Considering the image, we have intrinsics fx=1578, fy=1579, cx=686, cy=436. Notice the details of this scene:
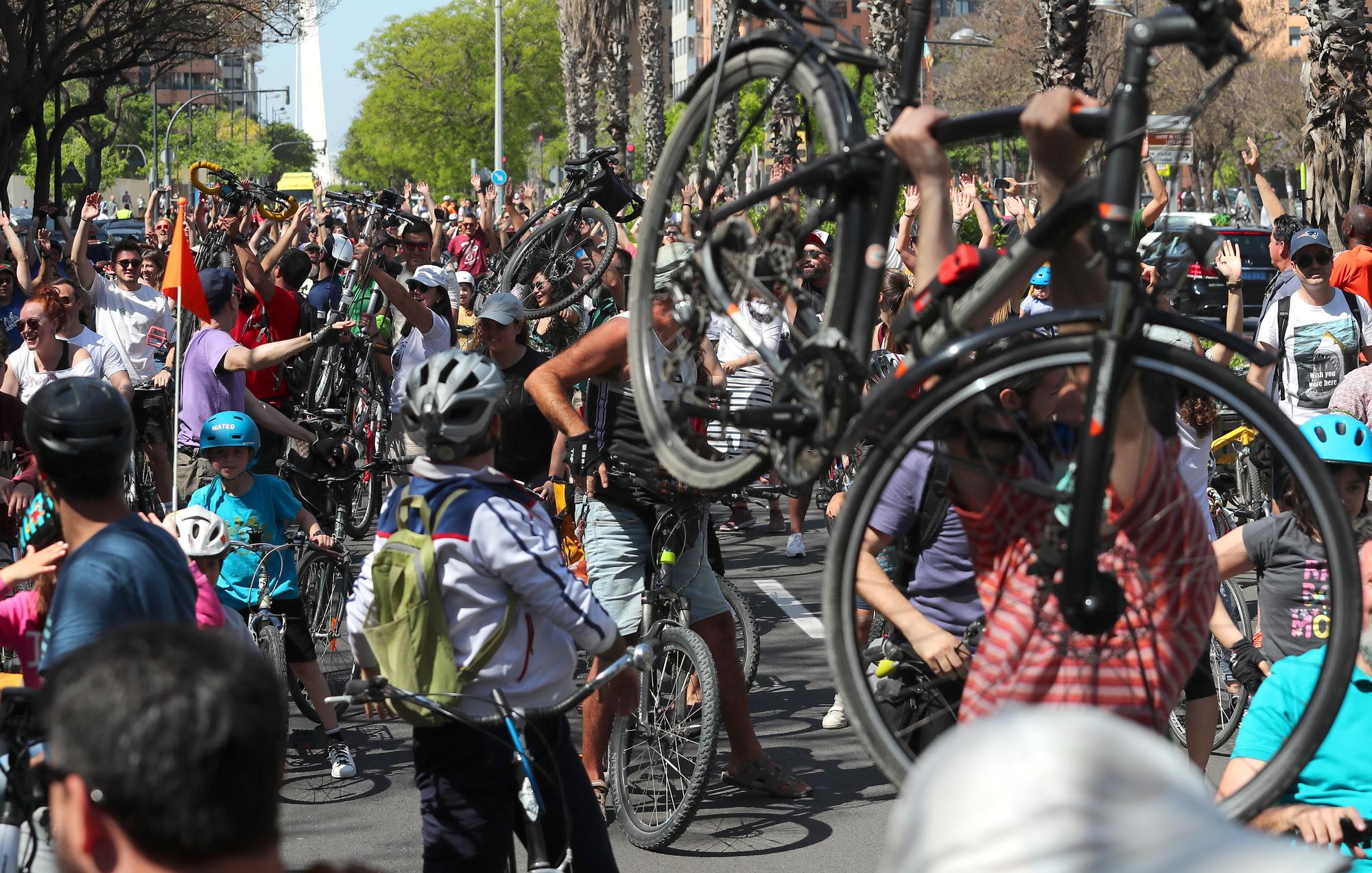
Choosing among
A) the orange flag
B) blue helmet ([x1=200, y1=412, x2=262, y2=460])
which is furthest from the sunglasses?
the orange flag

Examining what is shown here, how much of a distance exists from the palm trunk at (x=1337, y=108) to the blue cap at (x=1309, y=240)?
4.47 meters

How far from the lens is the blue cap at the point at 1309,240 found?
8.87 metres

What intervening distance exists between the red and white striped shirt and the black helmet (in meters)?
2.03

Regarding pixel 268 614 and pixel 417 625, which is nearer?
pixel 417 625

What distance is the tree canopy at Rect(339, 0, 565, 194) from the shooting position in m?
76.3

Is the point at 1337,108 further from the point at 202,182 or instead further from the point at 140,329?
the point at 140,329

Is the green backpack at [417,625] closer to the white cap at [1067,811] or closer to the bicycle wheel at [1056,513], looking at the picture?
the bicycle wheel at [1056,513]

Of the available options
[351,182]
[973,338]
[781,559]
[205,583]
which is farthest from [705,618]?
[351,182]

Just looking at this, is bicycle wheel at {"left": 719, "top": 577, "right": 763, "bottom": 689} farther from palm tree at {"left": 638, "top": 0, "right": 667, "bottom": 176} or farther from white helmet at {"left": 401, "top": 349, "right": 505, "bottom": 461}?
palm tree at {"left": 638, "top": 0, "right": 667, "bottom": 176}

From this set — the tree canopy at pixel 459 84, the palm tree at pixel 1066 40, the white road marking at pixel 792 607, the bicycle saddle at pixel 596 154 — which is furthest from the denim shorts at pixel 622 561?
the tree canopy at pixel 459 84

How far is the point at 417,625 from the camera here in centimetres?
426

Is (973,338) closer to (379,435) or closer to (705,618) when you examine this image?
(705,618)

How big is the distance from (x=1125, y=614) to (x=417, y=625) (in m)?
2.22

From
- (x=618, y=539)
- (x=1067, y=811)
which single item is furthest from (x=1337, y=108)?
(x=1067, y=811)
